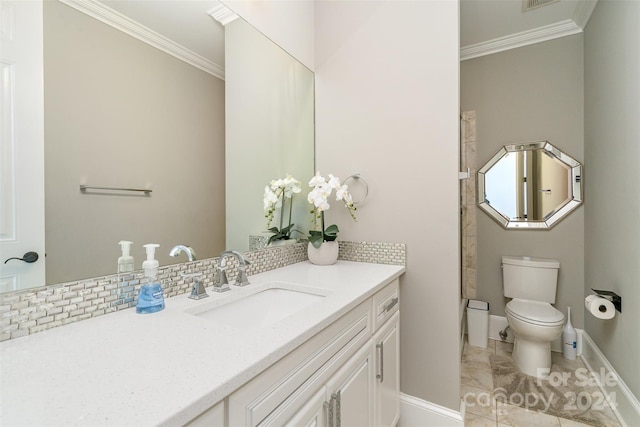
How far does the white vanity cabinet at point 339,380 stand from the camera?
24.5 inches

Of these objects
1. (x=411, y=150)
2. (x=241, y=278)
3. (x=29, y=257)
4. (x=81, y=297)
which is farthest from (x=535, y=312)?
(x=29, y=257)

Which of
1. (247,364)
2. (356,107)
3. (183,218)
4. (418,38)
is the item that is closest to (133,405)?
(247,364)

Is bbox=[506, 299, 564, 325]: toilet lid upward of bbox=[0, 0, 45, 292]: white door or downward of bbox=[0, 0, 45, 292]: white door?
downward

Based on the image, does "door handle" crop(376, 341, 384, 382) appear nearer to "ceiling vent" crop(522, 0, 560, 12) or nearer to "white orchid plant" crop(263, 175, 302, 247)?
"white orchid plant" crop(263, 175, 302, 247)

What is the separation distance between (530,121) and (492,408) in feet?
7.23

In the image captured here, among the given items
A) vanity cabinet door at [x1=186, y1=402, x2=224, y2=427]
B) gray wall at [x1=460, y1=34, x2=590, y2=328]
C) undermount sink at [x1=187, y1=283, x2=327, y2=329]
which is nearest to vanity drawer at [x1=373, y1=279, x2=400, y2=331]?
undermount sink at [x1=187, y1=283, x2=327, y2=329]

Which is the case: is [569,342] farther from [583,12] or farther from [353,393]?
[583,12]

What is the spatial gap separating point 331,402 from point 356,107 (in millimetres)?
1460

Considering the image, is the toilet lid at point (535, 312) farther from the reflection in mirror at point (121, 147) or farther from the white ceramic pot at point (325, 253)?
the reflection in mirror at point (121, 147)

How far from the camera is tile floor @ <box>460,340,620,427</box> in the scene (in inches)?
60.9

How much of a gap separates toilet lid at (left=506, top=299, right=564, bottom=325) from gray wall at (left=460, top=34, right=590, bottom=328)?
1.11ft

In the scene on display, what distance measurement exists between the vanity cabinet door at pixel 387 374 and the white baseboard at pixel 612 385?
3.80ft

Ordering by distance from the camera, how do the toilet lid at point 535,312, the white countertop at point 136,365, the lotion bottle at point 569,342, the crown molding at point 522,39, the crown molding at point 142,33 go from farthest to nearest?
the crown molding at point 522,39
the lotion bottle at point 569,342
the toilet lid at point 535,312
the crown molding at point 142,33
the white countertop at point 136,365

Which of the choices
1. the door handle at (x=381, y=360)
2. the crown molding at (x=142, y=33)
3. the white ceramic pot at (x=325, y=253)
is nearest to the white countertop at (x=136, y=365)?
the door handle at (x=381, y=360)
